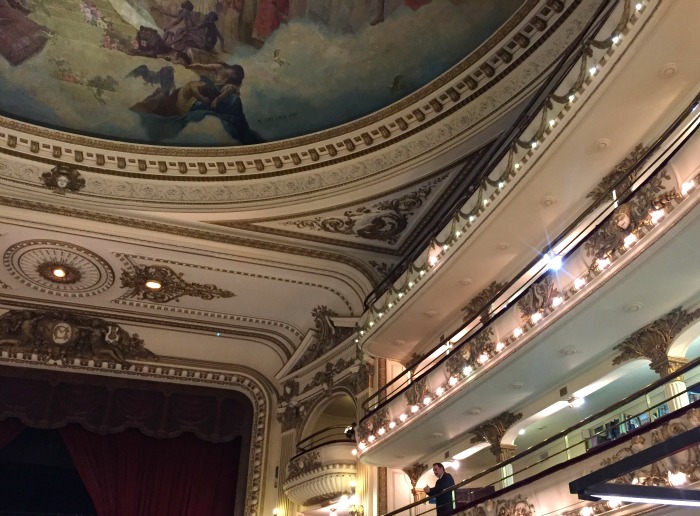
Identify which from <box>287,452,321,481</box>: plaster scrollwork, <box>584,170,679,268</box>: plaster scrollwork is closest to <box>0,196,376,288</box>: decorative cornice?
<box>287,452,321,481</box>: plaster scrollwork

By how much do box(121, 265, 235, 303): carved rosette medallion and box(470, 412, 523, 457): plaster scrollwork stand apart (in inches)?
219

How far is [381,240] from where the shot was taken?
37.1 feet

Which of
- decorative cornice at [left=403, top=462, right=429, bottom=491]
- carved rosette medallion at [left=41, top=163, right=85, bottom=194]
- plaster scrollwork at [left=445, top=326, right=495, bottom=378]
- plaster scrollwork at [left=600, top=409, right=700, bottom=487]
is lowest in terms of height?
plaster scrollwork at [left=600, top=409, right=700, bottom=487]

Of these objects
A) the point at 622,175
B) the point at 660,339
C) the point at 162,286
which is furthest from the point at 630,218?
the point at 162,286

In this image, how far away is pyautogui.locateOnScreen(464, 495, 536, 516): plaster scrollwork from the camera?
6148 mm

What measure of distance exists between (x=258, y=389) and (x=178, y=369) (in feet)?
5.38

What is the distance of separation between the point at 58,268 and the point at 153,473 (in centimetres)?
441

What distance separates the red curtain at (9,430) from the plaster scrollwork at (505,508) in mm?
9455

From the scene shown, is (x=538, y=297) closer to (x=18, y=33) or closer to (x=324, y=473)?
(x=324, y=473)

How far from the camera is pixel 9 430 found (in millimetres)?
12891

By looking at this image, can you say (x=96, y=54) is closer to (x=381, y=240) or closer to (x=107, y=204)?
(x=107, y=204)

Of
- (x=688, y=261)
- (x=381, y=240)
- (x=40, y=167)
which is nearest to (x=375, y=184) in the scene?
(x=381, y=240)

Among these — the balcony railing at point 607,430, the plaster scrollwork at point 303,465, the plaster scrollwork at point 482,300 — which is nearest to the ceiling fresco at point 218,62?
the plaster scrollwork at point 482,300

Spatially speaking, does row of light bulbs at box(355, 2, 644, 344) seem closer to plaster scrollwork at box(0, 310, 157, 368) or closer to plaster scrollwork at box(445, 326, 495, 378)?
plaster scrollwork at box(445, 326, 495, 378)
